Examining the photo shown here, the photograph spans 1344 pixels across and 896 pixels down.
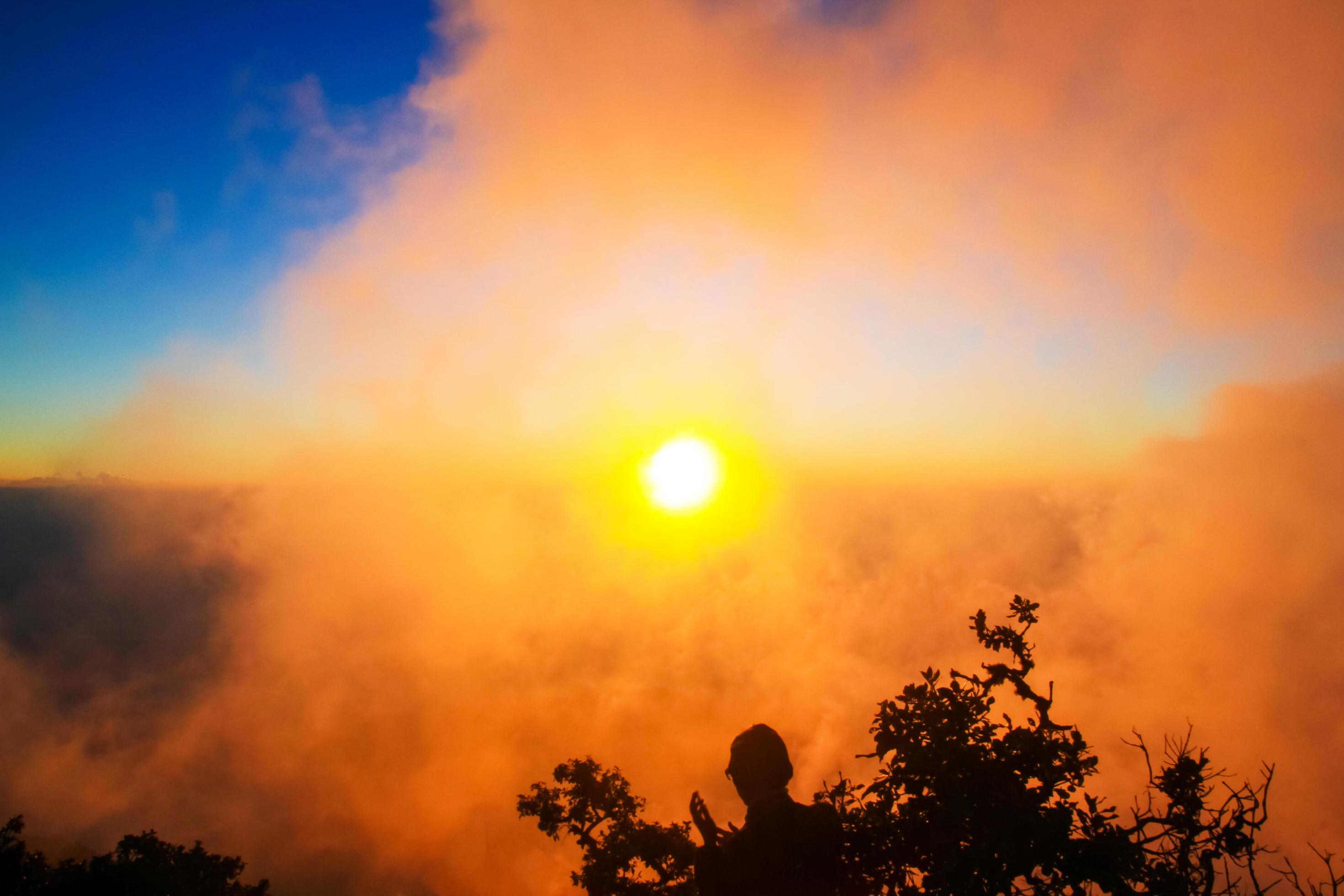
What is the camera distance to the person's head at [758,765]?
43.8ft

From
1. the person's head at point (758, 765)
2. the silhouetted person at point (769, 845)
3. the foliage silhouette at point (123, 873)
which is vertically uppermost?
the person's head at point (758, 765)

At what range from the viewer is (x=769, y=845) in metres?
12.3

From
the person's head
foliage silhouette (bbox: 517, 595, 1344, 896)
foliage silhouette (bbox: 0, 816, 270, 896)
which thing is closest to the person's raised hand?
the person's head

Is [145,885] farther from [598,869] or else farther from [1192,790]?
→ [1192,790]

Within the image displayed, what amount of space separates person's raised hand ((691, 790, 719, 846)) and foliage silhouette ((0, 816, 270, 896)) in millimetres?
26723

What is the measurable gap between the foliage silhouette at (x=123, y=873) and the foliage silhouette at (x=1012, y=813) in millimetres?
30263

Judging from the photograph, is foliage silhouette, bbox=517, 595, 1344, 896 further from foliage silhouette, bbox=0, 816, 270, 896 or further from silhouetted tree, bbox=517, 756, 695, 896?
foliage silhouette, bbox=0, 816, 270, 896

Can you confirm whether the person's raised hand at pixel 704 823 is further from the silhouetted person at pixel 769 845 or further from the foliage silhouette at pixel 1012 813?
the foliage silhouette at pixel 1012 813

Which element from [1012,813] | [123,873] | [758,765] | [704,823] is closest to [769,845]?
[704,823]

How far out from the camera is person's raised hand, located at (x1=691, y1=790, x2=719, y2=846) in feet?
40.8

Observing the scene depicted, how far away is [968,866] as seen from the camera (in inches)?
434

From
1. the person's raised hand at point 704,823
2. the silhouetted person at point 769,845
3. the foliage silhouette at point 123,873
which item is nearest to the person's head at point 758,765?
the silhouetted person at point 769,845

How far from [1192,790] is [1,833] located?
148 feet

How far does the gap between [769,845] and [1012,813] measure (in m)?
4.93
